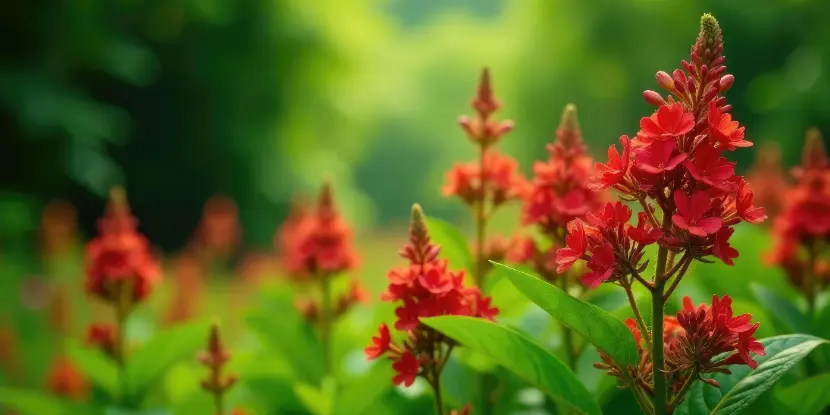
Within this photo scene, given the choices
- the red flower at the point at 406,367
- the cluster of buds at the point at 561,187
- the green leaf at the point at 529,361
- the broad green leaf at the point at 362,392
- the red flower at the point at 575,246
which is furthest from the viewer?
the broad green leaf at the point at 362,392

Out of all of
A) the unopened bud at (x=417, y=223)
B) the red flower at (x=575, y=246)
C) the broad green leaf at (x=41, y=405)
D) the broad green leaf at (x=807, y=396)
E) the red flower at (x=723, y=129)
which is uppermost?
the red flower at (x=723, y=129)

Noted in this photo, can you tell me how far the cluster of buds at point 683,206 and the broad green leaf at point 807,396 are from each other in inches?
24.0

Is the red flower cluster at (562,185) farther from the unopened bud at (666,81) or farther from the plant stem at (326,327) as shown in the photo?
the plant stem at (326,327)

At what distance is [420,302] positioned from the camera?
171cm

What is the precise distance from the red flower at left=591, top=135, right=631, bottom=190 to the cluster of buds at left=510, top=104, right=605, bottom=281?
62cm

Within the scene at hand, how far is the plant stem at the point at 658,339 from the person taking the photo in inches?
56.4

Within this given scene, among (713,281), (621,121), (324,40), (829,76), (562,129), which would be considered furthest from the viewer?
(621,121)

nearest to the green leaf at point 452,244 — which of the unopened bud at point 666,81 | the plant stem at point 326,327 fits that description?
the plant stem at point 326,327

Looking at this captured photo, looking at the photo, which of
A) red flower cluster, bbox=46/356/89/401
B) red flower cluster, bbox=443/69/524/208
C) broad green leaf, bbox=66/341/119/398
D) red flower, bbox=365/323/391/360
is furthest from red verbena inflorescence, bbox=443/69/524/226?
red flower cluster, bbox=46/356/89/401

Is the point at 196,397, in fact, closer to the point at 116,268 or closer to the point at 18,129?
the point at 116,268

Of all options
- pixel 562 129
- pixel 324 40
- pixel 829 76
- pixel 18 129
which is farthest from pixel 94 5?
pixel 562 129

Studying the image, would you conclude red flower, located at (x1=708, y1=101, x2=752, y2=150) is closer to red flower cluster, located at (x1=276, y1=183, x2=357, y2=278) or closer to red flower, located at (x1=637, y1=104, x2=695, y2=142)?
red flower, located at (x1=637, y1=104, x2=695, y2=142)

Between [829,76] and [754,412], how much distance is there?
26.1 feet

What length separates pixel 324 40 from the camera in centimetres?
1521
